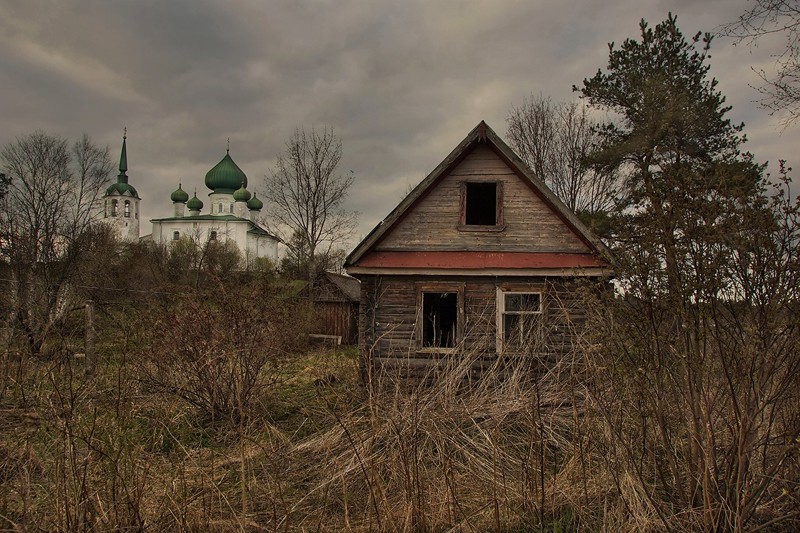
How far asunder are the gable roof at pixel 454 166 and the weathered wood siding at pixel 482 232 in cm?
11

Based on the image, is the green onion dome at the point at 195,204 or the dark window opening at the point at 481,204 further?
the green onion dome at the point at 195,204

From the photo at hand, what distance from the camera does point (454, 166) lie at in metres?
11.1

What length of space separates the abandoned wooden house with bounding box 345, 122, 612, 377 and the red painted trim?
20 mm

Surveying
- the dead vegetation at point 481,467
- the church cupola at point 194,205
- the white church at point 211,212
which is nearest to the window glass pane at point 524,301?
the dead vegetation at point 481,467

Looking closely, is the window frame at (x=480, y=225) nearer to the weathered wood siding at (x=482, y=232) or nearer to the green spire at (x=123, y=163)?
the weathered wood siding at (x=482, y=232)

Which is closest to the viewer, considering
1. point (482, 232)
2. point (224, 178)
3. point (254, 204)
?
point (482, 232)

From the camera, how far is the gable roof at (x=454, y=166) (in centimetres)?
1044

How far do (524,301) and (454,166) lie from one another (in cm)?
330

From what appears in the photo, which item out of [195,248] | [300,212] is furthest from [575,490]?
[195,248]

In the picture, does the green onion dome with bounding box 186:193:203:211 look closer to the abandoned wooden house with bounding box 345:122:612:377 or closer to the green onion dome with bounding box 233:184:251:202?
the green onion dome with bounding box 233:184:251:202

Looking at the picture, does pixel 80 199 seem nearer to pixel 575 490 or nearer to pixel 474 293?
pixel 474 293

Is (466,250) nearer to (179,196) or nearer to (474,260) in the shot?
(474,260)

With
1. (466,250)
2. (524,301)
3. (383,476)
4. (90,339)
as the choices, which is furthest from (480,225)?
(90,339)

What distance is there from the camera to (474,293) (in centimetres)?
1062
